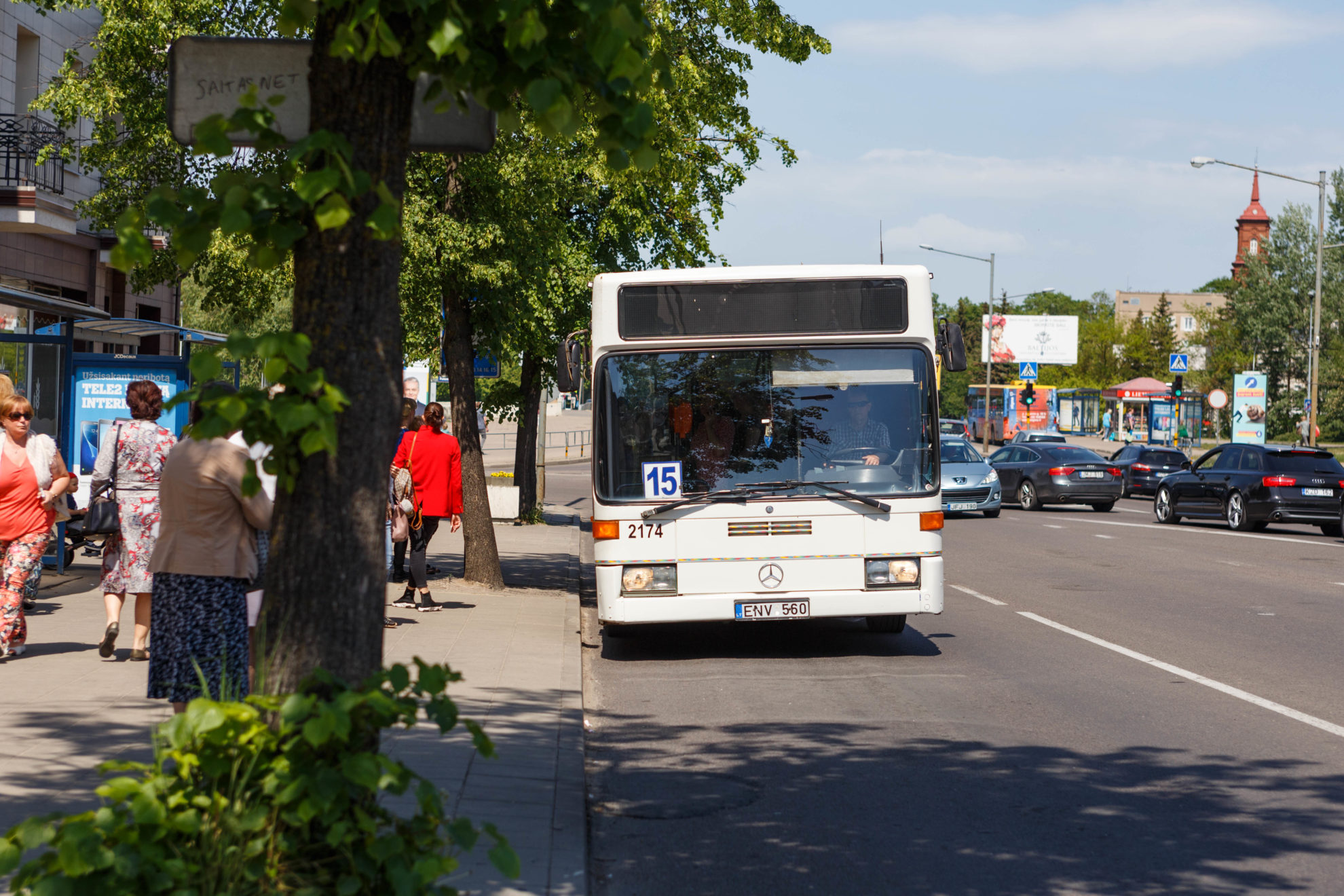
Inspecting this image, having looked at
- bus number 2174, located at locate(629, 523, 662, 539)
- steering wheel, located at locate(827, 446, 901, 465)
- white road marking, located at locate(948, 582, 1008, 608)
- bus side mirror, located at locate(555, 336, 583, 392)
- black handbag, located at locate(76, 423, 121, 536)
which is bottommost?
white road marking, located at locate(948, 582, 1008, 608)

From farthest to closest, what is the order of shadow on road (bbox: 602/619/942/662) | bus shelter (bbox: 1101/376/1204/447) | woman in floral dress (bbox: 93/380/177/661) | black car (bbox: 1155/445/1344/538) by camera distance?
bus shelter (bbox: 1101/376/1204/447) < black car (bbox: 1155/445/1344/538) < shadow on road (bbox: 602/619/942/662) < woman in floral dress (bbox: 93/380/177/661)

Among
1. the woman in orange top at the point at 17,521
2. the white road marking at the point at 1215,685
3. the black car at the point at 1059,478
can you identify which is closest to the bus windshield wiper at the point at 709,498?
the white road marking at the point at 1215,685

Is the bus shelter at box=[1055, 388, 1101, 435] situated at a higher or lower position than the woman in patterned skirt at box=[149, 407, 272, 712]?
higher

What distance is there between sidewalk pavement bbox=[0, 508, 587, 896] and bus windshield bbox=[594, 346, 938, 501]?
1646mm

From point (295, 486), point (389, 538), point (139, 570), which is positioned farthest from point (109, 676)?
point (295, 486)

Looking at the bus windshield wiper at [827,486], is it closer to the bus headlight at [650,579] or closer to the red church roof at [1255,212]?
the bus headlight at [650,579]

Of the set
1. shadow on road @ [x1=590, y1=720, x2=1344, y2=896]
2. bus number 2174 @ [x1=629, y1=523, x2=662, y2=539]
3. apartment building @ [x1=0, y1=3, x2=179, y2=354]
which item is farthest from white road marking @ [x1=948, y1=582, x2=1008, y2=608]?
apartment building @ [x1=0, y1=3, x2=179, y2=354]

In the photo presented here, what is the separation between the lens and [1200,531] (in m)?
25.6

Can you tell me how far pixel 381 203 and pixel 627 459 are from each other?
680 cm

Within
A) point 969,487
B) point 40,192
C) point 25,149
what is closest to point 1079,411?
point 969,487

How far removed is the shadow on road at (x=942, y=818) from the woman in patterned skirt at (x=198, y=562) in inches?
73.5

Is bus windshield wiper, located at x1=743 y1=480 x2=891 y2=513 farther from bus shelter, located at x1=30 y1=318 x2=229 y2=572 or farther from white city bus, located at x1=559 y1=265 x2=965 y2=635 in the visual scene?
bus shelter, located at x1=30 y1=318 x2=229 y2=572

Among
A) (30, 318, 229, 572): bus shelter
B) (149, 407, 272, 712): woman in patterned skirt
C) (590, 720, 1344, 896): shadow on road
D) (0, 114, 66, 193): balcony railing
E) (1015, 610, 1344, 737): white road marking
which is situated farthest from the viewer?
(0, 114, 66, 193): balcony railing

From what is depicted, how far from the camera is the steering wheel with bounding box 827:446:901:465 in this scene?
34.3 ft
